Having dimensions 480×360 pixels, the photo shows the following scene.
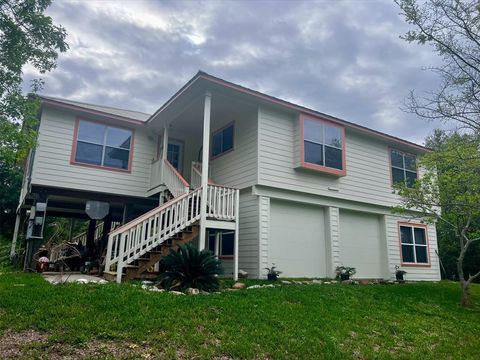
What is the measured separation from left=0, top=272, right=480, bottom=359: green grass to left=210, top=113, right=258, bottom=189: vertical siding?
3.98 metres

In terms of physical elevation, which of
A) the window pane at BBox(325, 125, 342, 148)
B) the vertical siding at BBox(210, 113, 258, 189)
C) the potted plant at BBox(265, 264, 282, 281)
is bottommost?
the potted plant at BBox(265, 264, 282, 281)

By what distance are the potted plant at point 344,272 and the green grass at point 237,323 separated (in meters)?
→ 3.29

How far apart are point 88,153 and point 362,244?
951 centimetres

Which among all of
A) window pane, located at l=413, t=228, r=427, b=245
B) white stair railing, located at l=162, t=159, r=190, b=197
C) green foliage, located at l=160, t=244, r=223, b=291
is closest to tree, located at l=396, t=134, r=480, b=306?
window pane, located at l=413, t=228, r=427, b=245

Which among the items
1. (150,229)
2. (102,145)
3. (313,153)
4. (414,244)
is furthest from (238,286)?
(414,244)

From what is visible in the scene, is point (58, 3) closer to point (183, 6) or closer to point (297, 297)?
→ point (183, 6)

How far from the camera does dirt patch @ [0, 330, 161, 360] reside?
12.6 ft

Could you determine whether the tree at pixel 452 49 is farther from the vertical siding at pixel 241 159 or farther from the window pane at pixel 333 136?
the vertical siding at pixel 241 159

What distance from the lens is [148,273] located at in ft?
28.1

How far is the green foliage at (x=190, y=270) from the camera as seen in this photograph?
24.1 ft

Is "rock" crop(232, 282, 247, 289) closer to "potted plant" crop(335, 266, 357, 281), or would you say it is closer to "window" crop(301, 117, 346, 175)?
"potted plant" crop(335, 266, 357, 281)

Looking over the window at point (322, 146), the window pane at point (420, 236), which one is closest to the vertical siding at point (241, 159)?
the window at point (322, 146)

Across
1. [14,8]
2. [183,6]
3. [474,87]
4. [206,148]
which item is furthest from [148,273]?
[183,6]

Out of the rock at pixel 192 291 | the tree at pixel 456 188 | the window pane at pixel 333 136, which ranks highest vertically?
the window pane at pixel 333 136
